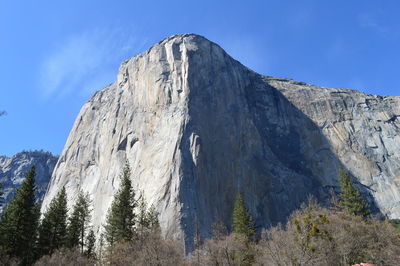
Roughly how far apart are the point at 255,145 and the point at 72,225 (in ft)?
156

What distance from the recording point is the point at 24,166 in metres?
166

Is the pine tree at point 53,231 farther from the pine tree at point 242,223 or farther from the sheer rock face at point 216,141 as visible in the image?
the pine tree at point 242,223

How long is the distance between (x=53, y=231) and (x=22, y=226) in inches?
216

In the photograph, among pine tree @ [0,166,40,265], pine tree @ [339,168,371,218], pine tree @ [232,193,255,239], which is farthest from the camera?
pine tree @ [339,168,371,218]

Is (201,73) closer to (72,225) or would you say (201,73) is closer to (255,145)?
(255,145)

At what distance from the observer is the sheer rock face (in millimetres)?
66312

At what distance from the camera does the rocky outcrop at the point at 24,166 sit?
160m

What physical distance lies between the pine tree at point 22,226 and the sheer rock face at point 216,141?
20362 millimetres

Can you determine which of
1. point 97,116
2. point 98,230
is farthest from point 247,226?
point 97,116

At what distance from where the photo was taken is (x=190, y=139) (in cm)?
6944

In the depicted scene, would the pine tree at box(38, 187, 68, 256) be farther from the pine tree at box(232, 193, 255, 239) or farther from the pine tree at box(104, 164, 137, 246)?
the pine tree at box(232, 193, 255, 239)

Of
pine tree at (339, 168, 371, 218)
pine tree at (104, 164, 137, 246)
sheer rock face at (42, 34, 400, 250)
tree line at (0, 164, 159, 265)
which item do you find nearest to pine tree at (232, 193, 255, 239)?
sheer rock face at (42, 34, 400, 250)

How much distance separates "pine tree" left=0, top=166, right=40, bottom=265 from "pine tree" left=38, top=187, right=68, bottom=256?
1.24 metres

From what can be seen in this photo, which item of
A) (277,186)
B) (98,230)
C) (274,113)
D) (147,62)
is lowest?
(98,230)
